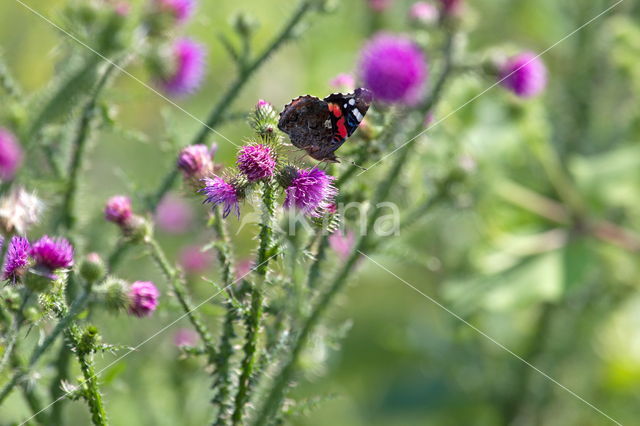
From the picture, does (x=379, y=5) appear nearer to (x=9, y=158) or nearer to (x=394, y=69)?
(x=394, y=69)

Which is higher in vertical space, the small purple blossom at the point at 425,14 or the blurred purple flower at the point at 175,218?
the blurred purple flower at the point at 175,218

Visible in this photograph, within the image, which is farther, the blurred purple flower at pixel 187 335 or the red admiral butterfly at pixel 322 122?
the blurred purple flower at pixel 187 335

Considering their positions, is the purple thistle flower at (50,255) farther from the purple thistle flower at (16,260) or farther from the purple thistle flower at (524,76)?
the purple thistle flower at (524,76)

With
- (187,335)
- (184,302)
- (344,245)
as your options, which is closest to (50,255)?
(184,302)

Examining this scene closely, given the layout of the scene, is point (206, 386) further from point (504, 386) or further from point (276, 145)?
point (276, 145)

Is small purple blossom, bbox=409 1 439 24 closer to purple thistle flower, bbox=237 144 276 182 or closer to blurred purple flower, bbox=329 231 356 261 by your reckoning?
blurred purple flower, bbox=329 231 356 261

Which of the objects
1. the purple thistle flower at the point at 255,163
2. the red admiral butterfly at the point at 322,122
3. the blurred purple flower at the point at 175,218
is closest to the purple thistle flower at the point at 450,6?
the red admiral butterfly at the point at 322,122
